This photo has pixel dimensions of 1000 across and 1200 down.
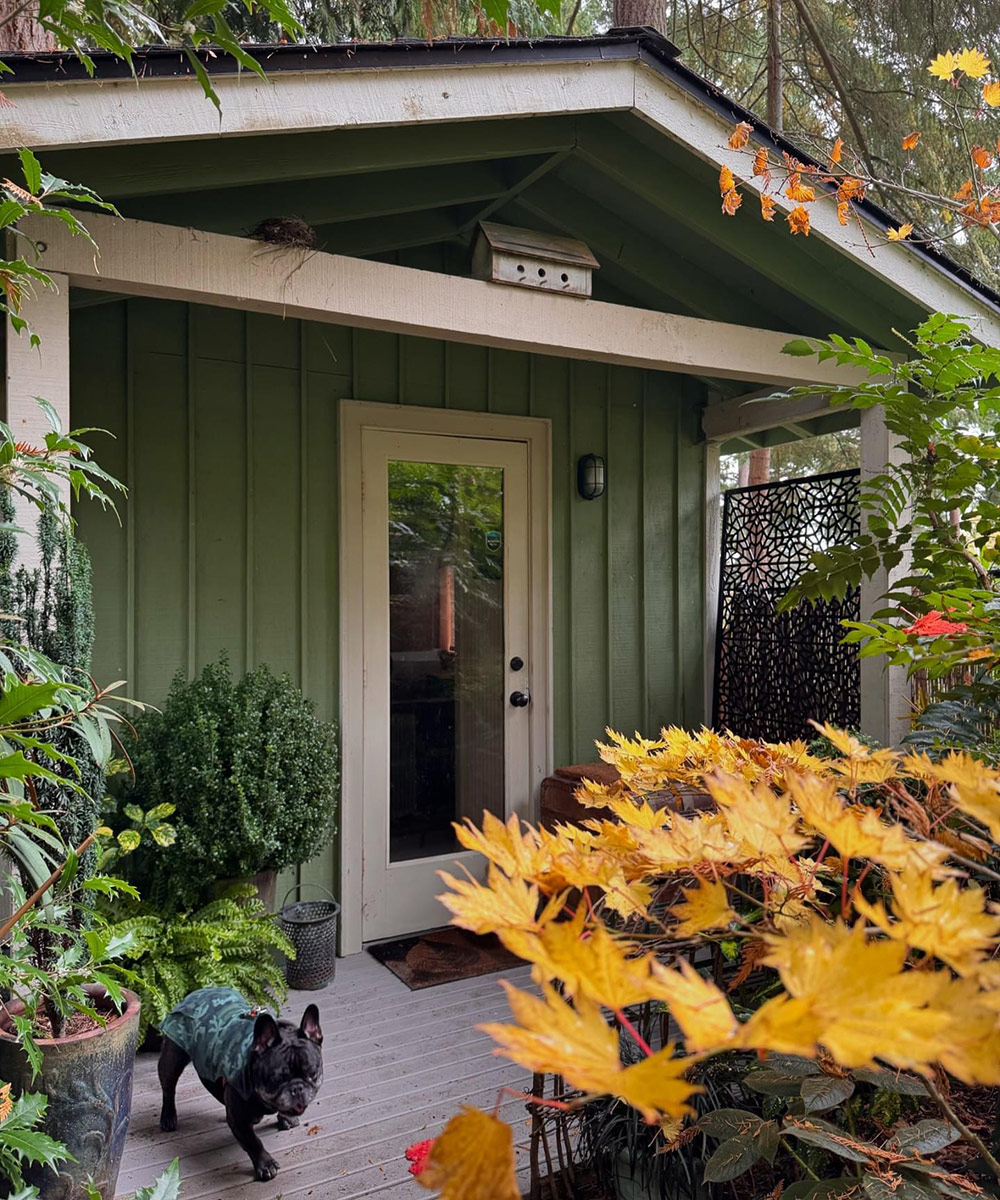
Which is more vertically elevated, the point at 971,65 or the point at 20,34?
the point at 20,34

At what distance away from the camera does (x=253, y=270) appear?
236 centimetres

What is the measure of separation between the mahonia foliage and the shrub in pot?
2.34 metres

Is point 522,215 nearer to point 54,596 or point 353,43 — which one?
point 353,43

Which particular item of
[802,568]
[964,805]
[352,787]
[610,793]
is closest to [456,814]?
[352,787]

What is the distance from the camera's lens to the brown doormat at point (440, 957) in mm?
3406

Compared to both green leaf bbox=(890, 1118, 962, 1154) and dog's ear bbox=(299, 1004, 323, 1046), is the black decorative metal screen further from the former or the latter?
green leaf bbox=(890, 1118, 962, 1154)

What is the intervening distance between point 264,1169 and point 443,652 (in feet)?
7.09

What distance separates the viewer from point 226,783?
9.48 feet

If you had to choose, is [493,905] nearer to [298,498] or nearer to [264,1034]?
[264,1034]

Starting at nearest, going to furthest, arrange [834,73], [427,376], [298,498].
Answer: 1. [298,498]
2. [427,376]
3. [834,73]

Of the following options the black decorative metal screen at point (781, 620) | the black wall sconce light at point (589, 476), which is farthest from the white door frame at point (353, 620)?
the black decorative metal screen at point (781, 620)

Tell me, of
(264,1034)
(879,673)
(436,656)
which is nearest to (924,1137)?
(264,1034)

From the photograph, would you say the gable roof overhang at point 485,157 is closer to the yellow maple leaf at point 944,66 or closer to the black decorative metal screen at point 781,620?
the black decorative metal screen at point 781,620

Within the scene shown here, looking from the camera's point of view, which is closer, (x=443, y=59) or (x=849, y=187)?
(x=849, y=187)
